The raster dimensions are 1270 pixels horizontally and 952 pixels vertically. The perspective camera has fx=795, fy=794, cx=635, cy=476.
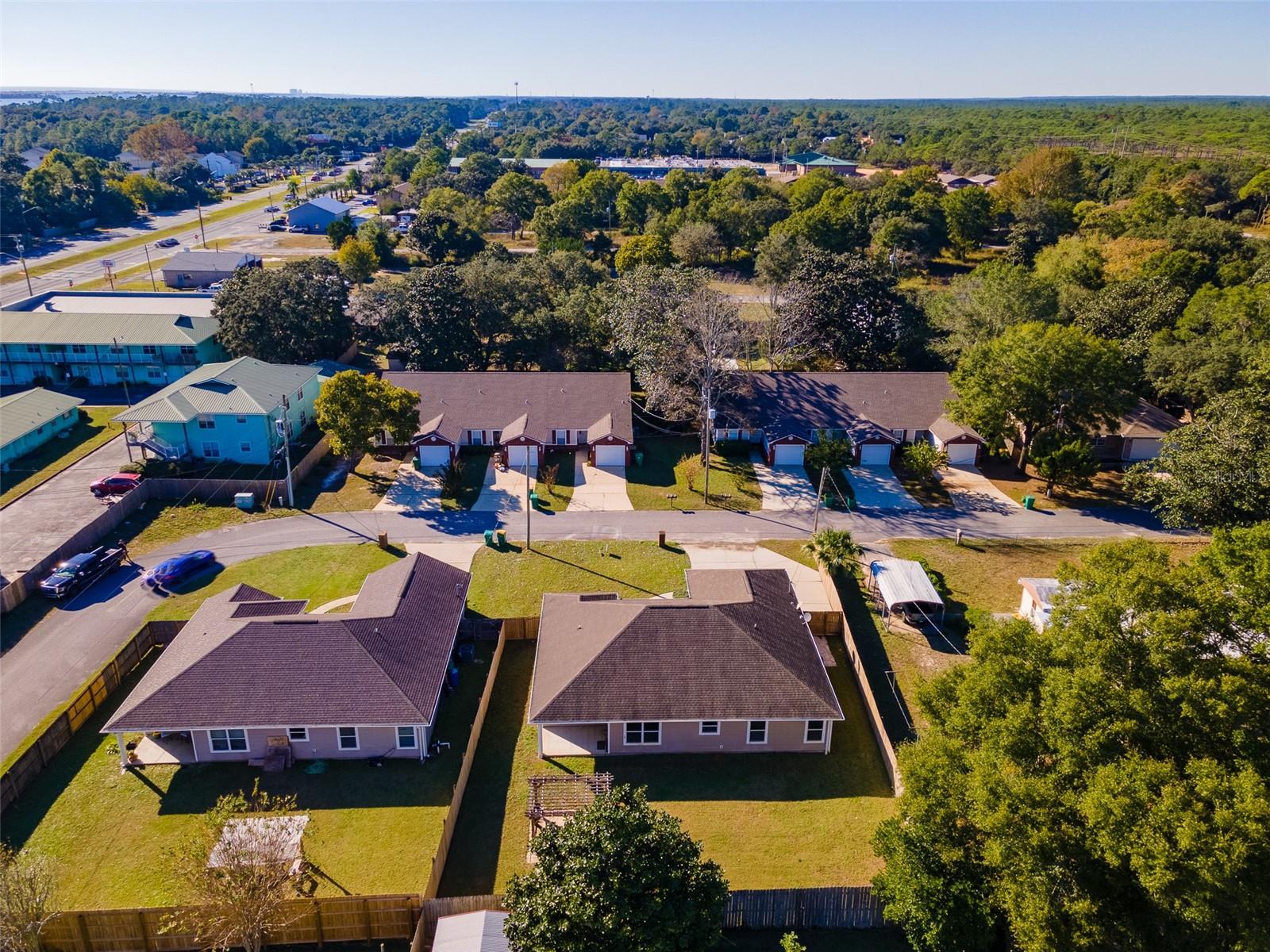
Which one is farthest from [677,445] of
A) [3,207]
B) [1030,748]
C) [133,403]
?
[3,207]

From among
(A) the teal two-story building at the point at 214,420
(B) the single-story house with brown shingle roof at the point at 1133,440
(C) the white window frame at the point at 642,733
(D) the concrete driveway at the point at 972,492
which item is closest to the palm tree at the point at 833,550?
(D) the concrete driveway at the point at 972,492

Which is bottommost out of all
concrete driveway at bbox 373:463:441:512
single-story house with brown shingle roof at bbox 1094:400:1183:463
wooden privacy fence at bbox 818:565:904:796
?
wooden privacy fence at bbox 818:565:904:796

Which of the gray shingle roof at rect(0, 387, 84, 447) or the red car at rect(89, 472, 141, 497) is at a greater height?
the gray shingle roof at rect(0, 387, 84, 447)

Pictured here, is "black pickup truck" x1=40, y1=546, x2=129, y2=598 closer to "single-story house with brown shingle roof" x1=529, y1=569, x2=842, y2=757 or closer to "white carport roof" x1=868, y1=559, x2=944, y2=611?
"single-story house with brown shingle roof" x1=529, y1=569, x2=842, y2=757

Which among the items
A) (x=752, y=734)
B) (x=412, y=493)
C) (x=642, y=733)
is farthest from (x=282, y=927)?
(x=412, y=493)

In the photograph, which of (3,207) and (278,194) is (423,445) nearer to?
(3,207)

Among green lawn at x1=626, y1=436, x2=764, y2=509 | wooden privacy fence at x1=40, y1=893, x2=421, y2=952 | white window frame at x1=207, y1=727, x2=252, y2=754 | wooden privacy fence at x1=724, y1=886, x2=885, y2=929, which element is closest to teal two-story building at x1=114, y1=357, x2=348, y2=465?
green lawn at x1=626, y1=436, x2=764, y2=509

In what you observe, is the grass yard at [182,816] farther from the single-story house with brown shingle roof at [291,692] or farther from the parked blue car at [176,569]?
the parked blue car at [176,569]
